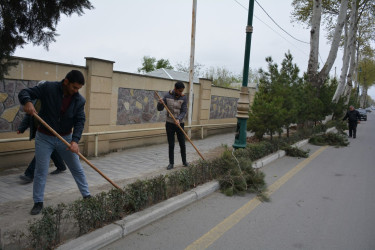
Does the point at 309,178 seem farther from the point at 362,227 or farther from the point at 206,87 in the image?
the point at 206,87

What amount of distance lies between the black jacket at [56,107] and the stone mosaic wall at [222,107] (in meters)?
10.2

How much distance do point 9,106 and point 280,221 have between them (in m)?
5.57

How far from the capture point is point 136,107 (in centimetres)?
961

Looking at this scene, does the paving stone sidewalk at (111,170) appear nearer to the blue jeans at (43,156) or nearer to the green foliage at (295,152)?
the blue jeans at (43,156)

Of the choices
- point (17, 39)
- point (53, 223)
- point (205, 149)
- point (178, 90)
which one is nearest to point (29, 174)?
point (17, 39)

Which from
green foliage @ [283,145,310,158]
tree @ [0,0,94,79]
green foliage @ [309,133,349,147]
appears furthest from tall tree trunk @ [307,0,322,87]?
tree @ [0,0,94,79]

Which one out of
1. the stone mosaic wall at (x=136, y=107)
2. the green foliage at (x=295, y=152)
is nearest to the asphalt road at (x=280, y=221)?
the green foliage at (x=295, y=152)

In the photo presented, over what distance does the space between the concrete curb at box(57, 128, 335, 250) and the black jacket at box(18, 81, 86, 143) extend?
122 cm

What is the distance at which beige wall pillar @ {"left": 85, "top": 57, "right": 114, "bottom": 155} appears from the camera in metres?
7.86

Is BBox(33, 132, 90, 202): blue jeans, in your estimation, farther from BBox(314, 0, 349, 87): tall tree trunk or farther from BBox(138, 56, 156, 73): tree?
BBox(138, 56, 156, 73): tree

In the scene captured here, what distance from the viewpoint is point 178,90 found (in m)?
6.92

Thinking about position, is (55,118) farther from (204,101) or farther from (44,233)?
(204,101)

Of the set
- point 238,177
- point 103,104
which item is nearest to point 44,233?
point 238,177

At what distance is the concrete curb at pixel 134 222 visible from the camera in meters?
3.21
